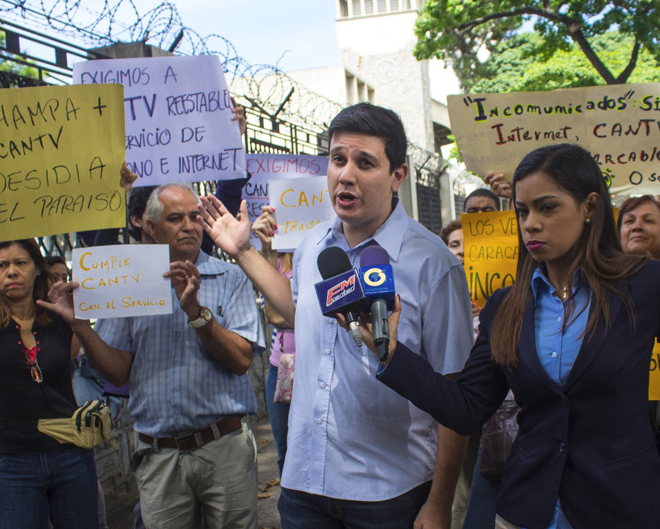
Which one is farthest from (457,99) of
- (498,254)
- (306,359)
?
(306,359)

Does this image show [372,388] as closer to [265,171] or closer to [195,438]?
[195,438]

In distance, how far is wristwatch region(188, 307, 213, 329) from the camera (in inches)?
115

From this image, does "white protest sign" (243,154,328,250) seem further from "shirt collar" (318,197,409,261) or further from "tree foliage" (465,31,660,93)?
"tree foliage" (465,31,660,93)

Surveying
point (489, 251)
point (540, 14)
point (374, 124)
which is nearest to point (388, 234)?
point (374, 124)

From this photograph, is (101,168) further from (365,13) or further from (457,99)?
(365,13)

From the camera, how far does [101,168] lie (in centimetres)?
311

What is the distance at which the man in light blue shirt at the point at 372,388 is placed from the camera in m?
2.14

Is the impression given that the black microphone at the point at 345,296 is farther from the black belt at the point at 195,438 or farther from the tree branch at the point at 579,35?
the tree branch at the point at 579,35

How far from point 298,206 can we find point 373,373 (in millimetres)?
2164

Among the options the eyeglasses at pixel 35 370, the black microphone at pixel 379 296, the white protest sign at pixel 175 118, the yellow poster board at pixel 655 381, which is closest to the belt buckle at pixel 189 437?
the eyeglasses at pixel 35 370

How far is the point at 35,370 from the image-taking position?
3.19 meters

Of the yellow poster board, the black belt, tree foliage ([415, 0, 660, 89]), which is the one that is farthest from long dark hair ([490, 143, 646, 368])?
tree foliage ([415, 0, 660, 89])

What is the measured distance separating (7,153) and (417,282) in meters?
2.04

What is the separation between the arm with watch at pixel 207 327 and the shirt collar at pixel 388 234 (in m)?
0.69
